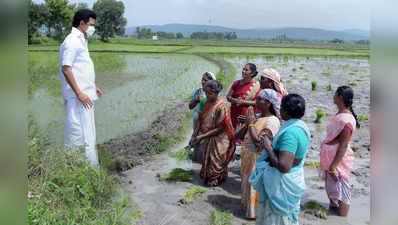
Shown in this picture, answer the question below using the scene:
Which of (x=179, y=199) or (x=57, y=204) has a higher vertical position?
(x=57, y=204)

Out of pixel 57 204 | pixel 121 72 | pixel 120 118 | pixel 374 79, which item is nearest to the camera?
pixel 374 79

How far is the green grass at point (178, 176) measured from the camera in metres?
4.82

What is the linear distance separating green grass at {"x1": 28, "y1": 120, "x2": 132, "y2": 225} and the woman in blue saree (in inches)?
50.7

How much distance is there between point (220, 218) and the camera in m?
3.59

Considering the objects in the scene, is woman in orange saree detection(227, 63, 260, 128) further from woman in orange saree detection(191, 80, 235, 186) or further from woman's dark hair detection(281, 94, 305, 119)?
woman's dark hair detection(281, 94, 305, 119)

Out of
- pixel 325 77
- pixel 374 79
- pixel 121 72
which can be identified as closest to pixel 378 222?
pixel 374 79

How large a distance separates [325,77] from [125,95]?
12973 mm

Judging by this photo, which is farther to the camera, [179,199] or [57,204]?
[179,199]

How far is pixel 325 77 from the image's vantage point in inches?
790

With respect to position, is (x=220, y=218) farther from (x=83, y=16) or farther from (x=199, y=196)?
(x=83, y=16)

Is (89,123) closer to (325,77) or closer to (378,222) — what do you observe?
(378,222)

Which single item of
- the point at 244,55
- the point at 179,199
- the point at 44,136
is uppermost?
the point at 244,55

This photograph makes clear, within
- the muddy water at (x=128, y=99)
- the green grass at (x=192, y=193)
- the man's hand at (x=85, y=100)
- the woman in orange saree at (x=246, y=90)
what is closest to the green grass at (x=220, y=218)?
the green grass at (x=192, y=193)

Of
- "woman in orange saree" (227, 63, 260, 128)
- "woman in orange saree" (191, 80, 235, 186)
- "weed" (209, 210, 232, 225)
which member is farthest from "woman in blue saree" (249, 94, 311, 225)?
"woman in orange saree" (227, 63, 260, 128)
